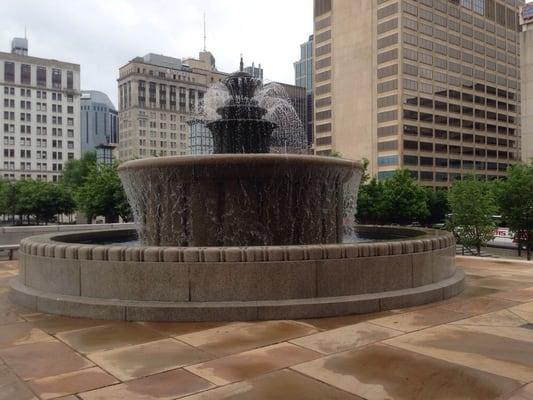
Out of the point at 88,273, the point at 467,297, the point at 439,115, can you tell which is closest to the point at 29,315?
the point at 88,273

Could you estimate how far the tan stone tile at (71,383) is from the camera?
191 inches

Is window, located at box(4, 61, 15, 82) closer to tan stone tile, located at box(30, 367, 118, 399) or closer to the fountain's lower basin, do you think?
the fountain's lower basin

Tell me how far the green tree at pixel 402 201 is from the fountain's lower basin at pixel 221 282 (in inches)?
1706

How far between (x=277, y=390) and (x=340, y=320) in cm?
297

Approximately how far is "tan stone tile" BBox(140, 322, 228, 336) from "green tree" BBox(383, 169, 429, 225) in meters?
45.1

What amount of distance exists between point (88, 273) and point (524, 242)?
34.7 m

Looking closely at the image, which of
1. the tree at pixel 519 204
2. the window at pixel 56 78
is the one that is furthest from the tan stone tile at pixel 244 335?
the window at pixel 56 78

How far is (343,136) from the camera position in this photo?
113125 mm

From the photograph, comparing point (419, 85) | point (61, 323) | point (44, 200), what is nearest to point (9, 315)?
point (61, 323)

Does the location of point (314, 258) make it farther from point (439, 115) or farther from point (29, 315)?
point (439, 115)

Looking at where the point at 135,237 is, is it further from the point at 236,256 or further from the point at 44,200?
the point at 44,200

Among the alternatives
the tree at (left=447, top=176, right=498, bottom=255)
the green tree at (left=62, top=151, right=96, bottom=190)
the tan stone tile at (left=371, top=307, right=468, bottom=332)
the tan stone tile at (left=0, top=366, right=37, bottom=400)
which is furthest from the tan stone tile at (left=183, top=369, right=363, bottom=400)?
the green tree at (left=62, top=151, right=96, bottom=190)

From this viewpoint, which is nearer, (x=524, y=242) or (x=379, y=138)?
(x=524, y=242)

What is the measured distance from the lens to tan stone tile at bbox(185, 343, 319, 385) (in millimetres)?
5262
